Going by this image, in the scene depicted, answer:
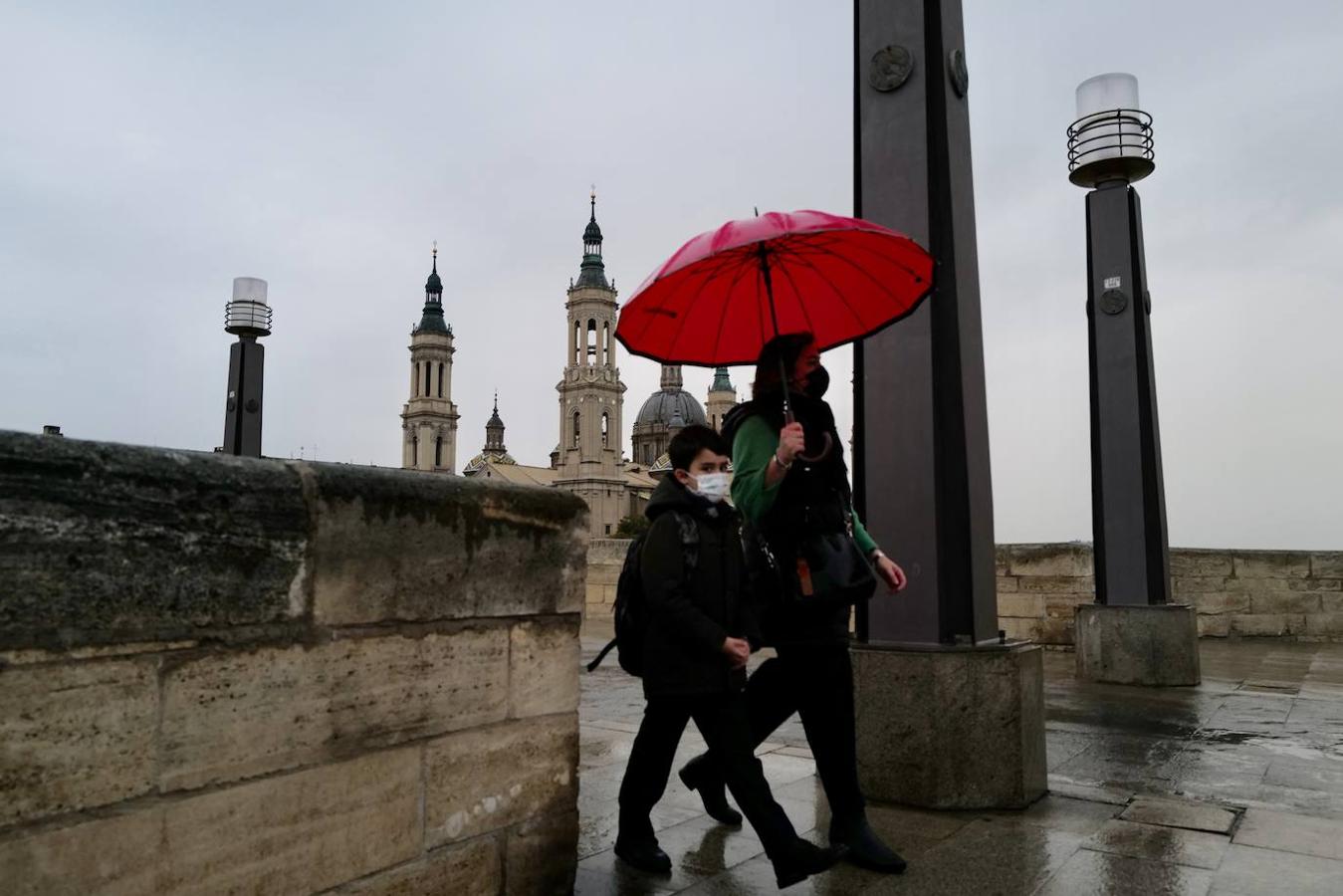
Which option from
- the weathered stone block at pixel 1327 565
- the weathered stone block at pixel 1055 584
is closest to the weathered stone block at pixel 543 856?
the weathered stone block at pixel 1055 584

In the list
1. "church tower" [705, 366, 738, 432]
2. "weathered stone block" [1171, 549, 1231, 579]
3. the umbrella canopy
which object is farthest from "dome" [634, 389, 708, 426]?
the umbrella canopy

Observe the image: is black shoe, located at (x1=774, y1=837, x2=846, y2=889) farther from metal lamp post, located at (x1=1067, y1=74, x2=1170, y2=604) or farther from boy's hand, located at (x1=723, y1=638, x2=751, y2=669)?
metal lamp post, located at (x1=1067, y1=74, x2=1170, y2=604)

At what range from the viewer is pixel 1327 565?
12797 mm

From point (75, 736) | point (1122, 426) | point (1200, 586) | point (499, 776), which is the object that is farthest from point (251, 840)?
point (1200, 586)

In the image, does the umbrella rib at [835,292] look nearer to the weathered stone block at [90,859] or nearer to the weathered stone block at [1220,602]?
the weathered stone block at [90,859]

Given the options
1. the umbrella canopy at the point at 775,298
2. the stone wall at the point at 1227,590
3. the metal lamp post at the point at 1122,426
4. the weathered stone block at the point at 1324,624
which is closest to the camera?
the umbrella canopy at the point at 775,298

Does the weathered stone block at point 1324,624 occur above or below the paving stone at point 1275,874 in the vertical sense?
above

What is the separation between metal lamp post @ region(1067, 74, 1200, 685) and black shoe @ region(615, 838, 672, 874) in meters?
6.73

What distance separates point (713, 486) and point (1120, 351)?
7.18 metres

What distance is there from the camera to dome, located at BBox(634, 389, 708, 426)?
132m

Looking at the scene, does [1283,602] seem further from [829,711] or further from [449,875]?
[449,875]

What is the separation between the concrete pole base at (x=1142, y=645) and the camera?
8.70 m

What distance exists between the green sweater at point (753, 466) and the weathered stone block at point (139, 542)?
5.55 feet

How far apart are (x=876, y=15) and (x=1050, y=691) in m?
5.77
